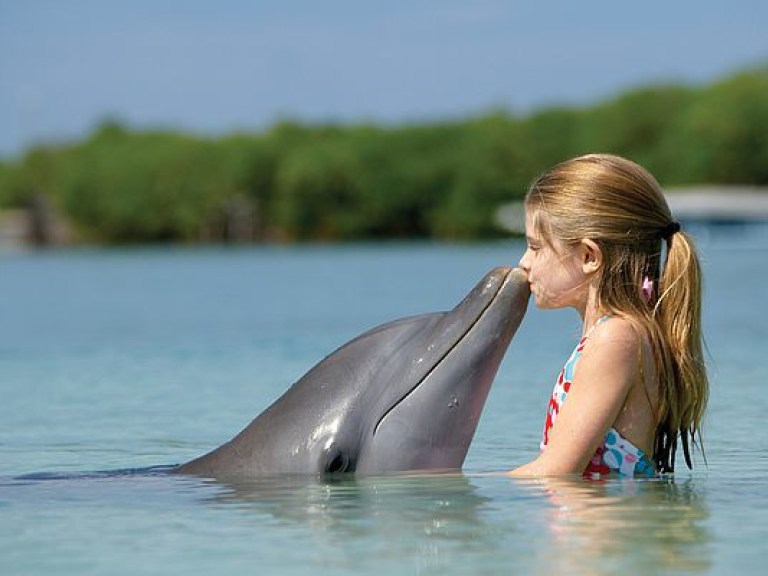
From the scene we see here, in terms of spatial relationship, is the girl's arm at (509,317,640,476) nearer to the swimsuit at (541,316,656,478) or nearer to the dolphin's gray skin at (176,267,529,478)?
the swimsuit at (541,316,656,478)

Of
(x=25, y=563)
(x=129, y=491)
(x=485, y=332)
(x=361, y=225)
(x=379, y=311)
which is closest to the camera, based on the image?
(x=25, y=563)

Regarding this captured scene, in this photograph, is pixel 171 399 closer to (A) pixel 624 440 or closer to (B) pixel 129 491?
(B) pixel 129 491

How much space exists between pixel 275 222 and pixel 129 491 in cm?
12243

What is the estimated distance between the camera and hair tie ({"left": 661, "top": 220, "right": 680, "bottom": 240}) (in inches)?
262

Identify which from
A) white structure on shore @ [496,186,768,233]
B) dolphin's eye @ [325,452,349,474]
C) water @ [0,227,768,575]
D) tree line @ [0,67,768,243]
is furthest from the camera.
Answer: tree line @ [0,67,768,243]

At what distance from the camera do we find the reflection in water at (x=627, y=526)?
5805mm

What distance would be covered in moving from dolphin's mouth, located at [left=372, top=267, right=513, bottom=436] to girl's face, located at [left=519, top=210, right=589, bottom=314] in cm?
9

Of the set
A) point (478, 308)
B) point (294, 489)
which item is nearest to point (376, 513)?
point (294, 489)

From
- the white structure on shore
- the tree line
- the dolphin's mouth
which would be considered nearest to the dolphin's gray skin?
the dolphin's mouth

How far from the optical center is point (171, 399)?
1358 cm

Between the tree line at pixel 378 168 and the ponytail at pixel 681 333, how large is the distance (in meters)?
95.7

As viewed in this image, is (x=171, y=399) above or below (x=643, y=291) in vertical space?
below

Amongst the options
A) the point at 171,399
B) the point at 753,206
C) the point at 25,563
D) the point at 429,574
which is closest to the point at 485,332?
the point at 429,574

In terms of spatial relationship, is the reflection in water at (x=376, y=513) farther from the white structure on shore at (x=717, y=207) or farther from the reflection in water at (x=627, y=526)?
the white structure on shore at (x=717, y=207)
